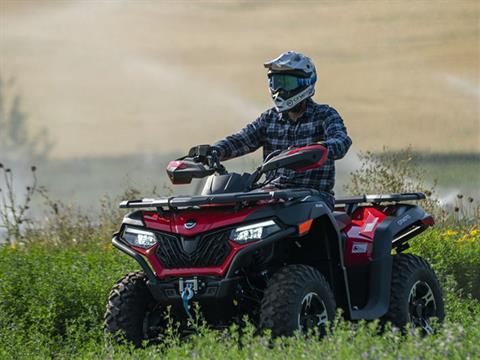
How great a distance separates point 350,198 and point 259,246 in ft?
6.68

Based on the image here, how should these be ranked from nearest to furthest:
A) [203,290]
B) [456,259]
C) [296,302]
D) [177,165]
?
1. [296,302]
2. [203,290]
3. [177,165]
4. [456,259]

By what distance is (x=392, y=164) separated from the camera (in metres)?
15.9

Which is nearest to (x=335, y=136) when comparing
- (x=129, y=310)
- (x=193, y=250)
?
(x=193, y=250)

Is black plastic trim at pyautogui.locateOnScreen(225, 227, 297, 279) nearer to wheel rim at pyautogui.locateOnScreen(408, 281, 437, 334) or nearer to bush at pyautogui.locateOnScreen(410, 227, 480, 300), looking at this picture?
wheel rim at pyautogui.locateOnScreen(408, 281, 437, 334)

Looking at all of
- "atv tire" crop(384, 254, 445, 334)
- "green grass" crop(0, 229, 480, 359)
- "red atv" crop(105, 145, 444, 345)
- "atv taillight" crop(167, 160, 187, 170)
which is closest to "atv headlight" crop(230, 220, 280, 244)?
"red atv" crop(105, 145, 444, 345)

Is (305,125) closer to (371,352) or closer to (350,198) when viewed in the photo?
(350,198)

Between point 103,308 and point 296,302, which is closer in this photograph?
point 296,302

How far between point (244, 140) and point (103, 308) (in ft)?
8.17

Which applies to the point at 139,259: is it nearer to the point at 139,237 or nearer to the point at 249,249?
the point at 139,237

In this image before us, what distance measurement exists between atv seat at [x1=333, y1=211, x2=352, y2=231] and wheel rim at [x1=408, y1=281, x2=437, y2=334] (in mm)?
819

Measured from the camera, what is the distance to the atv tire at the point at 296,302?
808 cm

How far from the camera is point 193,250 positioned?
8.38 meters

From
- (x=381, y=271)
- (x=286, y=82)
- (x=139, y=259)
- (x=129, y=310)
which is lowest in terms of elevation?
(x=129, y=310)

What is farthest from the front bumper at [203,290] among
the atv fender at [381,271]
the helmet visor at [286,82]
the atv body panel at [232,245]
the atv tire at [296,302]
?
the helmet visor at [286,82]
